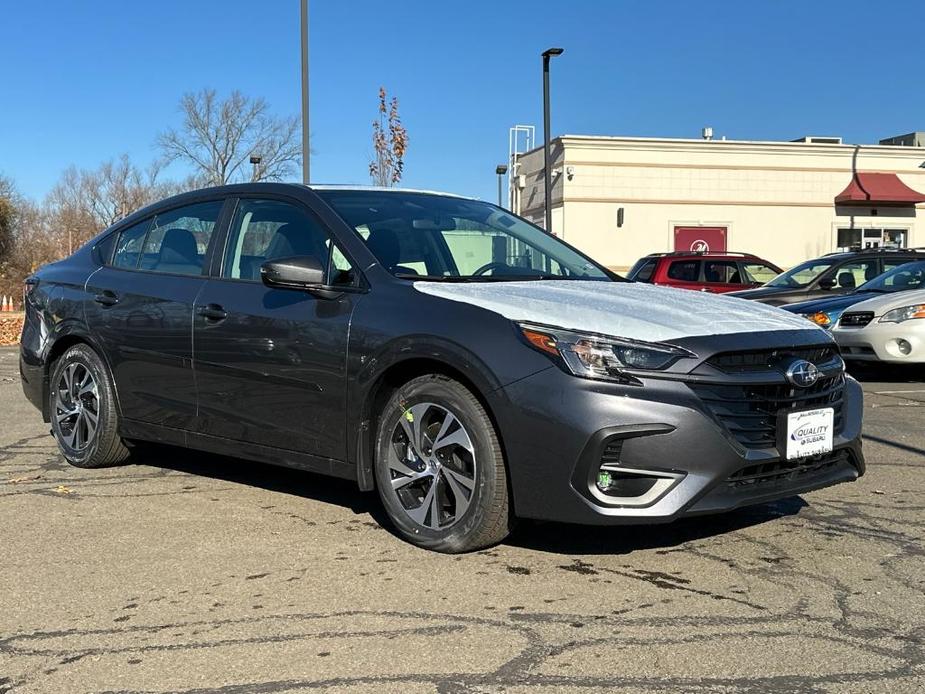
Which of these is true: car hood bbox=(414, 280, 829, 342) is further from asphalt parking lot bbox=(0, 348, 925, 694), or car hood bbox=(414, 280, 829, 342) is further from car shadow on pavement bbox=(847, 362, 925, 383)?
car shadow on pavement bbox=(847, 362, 925, 383)

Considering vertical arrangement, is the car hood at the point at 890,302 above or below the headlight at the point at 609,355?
above

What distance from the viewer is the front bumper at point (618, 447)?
3.87 m

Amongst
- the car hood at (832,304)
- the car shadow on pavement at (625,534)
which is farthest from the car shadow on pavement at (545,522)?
the car hood at (832,304)

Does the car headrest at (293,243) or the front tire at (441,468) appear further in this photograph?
the car headrest at (293,243)

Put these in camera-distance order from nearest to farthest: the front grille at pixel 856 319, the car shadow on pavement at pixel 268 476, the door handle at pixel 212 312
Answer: the door handle at pixel 212 312
the car shadow on pavement at pixel 268 476
the front grille at pixel 856 319

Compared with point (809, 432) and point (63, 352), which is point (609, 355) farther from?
point (63, 352)

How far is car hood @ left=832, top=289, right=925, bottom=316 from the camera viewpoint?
34.9 feet

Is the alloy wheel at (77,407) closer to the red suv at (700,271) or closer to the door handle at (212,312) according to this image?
the door handle at (212,312)

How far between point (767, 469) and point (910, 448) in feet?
10.7

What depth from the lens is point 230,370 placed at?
510 cm

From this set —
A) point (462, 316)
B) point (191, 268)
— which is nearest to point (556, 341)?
point (462, 316)

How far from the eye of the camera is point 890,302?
10.7 metres

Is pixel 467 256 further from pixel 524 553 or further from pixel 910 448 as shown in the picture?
pixel 910 448

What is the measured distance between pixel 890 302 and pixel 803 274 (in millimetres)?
4237
